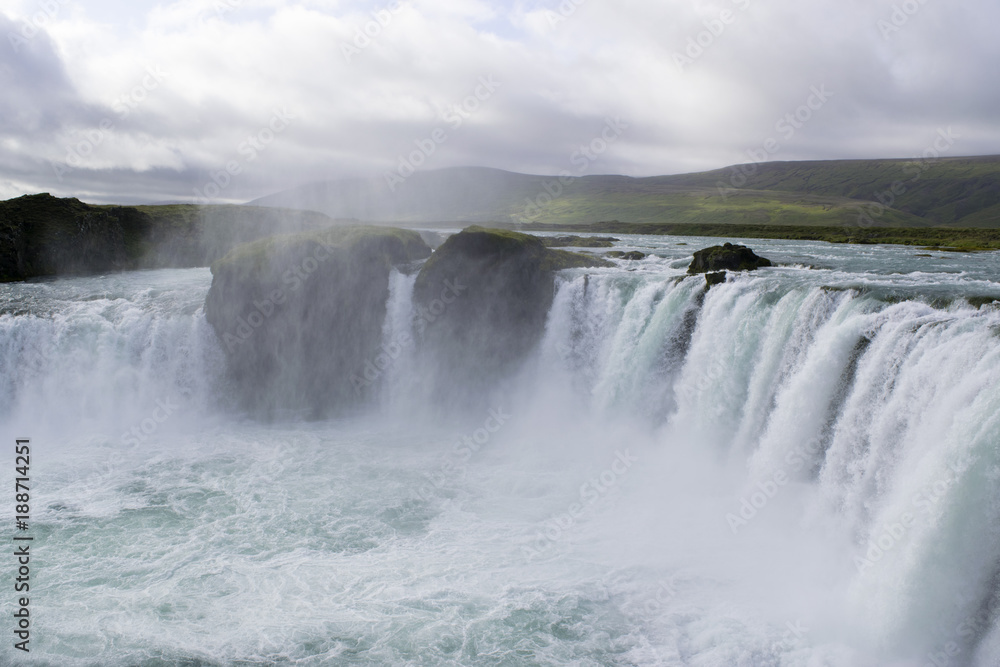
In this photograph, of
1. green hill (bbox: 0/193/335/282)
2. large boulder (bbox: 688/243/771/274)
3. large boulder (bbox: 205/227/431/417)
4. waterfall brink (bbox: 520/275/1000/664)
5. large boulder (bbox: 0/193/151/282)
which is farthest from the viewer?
green hill (bbox: 0/193/335/282)

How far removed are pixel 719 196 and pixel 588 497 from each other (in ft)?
457

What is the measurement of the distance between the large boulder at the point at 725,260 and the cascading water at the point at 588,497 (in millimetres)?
1727

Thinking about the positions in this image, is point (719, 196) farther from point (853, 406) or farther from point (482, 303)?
point (853, 406)

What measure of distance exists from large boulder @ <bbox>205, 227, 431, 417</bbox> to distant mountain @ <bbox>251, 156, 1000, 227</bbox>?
215 feet

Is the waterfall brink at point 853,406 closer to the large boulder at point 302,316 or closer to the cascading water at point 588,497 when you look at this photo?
the cascading water at point 588,497

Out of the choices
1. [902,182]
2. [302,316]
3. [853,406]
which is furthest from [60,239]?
[902,182]

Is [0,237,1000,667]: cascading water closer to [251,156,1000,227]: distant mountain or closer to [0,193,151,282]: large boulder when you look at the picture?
[0,193,151,282]: large boulder

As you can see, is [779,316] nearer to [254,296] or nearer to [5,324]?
[254,296]

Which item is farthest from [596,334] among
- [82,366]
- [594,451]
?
[82,366]

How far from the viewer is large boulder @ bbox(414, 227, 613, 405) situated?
25672 mm

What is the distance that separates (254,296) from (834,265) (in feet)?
81.2

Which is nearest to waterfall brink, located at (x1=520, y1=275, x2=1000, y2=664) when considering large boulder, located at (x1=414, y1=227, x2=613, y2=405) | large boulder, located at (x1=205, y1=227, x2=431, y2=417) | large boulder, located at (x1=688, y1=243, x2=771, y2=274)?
large boulder, located at (x1=688, y1=243, x2=771, y2=274)

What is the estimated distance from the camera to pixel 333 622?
12.0 m

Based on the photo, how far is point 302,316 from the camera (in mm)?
26734
